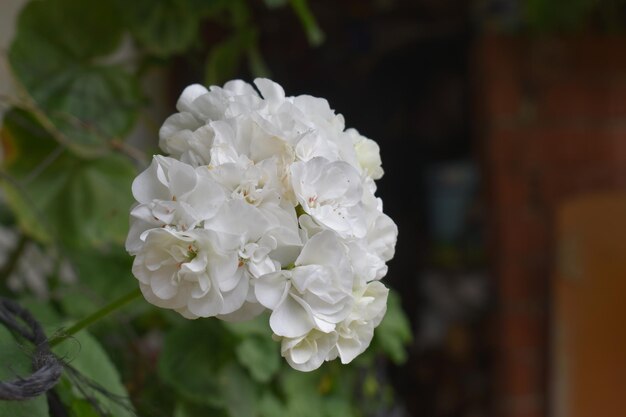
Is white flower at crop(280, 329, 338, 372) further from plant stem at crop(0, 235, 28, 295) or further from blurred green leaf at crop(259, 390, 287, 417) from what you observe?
plant stem at crop(0, 235, 28, 295)

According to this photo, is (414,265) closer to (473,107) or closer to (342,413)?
(473,107)

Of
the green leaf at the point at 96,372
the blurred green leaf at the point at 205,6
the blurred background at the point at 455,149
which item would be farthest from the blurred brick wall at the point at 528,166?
the green leaf at the point at 96,372

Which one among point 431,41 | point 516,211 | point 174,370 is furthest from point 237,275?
point 431,41

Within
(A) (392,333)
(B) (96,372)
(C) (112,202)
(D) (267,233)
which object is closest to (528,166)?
(A) (392,333)

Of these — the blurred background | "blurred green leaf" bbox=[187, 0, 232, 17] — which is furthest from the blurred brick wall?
"blurred green leaf" bbox=[187, 0, 232, 17]

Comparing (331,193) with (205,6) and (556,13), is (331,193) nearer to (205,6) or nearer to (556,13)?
(205,6)

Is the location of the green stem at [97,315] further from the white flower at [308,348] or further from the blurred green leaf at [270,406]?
the blurred green leaf at [270,406]
